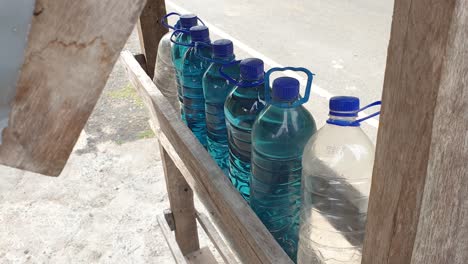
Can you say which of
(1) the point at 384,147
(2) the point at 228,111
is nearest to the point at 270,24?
(2) the point at 228,111

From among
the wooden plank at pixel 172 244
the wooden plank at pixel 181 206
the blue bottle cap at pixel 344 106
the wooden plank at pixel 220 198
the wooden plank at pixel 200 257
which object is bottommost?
the wooden plank at pixel 200 257

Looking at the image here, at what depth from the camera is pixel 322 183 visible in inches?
43.4

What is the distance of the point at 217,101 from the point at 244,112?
21cm

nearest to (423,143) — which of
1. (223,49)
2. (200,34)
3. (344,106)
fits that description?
(344,106)

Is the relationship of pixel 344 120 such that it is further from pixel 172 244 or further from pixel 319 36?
pixel 319 36

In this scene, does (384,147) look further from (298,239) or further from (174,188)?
(174,188)

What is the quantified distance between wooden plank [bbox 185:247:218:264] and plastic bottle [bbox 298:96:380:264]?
1540 millimetres

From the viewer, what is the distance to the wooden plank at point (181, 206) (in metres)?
2.26

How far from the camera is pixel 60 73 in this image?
1.70ft

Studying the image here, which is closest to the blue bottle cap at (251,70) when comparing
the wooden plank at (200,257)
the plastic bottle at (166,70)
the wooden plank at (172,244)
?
the plastic bottle at (166,70)

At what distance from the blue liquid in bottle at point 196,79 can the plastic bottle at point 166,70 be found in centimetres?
31

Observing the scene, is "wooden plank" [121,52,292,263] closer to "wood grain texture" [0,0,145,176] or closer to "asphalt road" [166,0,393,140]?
"wood grain texture" [0,0,145,176]

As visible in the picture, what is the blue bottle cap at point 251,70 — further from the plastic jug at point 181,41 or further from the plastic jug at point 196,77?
the plastic jug at point 181,41

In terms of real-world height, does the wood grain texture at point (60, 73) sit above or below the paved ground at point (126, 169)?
above
